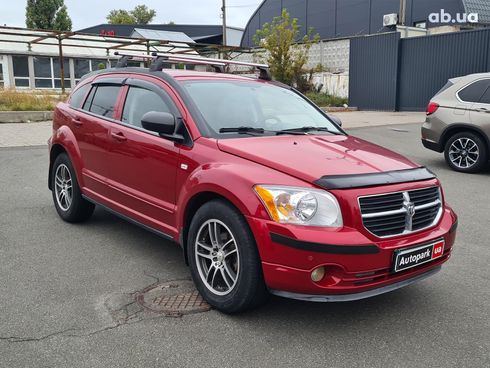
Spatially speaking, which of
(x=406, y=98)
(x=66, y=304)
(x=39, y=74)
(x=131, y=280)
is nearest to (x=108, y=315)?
(x=66, y=304)

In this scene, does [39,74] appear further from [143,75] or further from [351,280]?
→ [351,280]

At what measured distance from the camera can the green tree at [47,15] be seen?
5162 centimetres

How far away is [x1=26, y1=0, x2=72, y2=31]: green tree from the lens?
51625 mm

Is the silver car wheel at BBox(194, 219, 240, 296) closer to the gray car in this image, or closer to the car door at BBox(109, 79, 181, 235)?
the car door at BBox(109, 79, 181, 235)

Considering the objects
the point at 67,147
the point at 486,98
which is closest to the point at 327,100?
the point at 486,98

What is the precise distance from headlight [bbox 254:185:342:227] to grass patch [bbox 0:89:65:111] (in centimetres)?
1477

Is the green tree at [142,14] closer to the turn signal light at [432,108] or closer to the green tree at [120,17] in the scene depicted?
the green tree at [120,17]

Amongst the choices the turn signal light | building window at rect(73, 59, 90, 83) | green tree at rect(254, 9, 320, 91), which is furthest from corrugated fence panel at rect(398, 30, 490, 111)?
building window at rect(73, 59, 90, 83)

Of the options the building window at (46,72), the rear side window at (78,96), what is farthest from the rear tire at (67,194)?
the building window at (46,72)

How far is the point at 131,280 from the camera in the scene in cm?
413

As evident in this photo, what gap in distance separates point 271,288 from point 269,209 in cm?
51

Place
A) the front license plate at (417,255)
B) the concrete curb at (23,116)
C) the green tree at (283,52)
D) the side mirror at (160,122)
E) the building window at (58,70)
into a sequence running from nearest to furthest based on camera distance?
the front license plate at (417,255)
the side mirror at (160,122)
the concrete curb at (23,116)
the green tree at (283,52)
the building window at (58,70)

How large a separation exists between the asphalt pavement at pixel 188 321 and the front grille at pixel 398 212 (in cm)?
68

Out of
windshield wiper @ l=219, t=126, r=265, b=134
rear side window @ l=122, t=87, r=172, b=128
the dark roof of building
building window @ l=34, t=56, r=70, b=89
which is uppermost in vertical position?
the dark roof of building
